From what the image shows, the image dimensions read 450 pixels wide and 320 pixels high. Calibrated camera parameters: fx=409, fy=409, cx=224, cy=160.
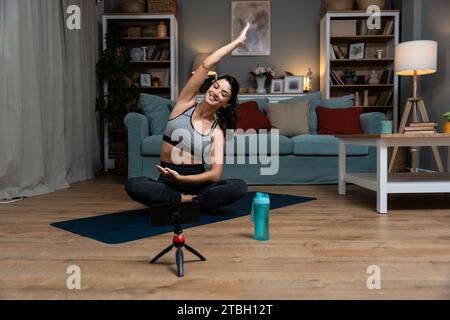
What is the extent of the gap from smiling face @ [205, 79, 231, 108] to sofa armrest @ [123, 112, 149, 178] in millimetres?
1680

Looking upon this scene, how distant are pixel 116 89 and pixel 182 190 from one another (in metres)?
2.89

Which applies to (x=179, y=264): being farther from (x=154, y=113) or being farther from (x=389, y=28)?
(x=389, y=28)

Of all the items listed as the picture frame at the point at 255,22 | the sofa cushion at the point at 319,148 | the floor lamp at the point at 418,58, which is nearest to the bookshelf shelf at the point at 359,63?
the picture frame at the point at 255,22

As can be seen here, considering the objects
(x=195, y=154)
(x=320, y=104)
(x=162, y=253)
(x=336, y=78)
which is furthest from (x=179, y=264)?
(x=336, y=78)

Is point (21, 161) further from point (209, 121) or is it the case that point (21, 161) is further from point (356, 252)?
point (356, 252)

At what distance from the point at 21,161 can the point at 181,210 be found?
2.19 metres

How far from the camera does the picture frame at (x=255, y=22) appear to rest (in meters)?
5.30

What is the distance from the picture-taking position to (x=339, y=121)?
397 centimetres

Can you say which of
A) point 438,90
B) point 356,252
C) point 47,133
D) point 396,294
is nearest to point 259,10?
point 438,90

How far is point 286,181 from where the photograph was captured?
373 cm

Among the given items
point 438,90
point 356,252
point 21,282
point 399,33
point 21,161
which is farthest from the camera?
point 399,33

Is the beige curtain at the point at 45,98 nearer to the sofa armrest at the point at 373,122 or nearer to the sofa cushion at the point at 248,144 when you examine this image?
the sofa cushion at the point at 248,144

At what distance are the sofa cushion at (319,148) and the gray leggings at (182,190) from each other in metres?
1.51

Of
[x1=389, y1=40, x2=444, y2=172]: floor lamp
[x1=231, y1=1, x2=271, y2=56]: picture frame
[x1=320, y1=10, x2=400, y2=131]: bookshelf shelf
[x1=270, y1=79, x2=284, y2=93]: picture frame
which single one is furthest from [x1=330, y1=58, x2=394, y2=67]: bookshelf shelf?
[x1=389, y1=40, x2=444, y2=172]: floor lamp
